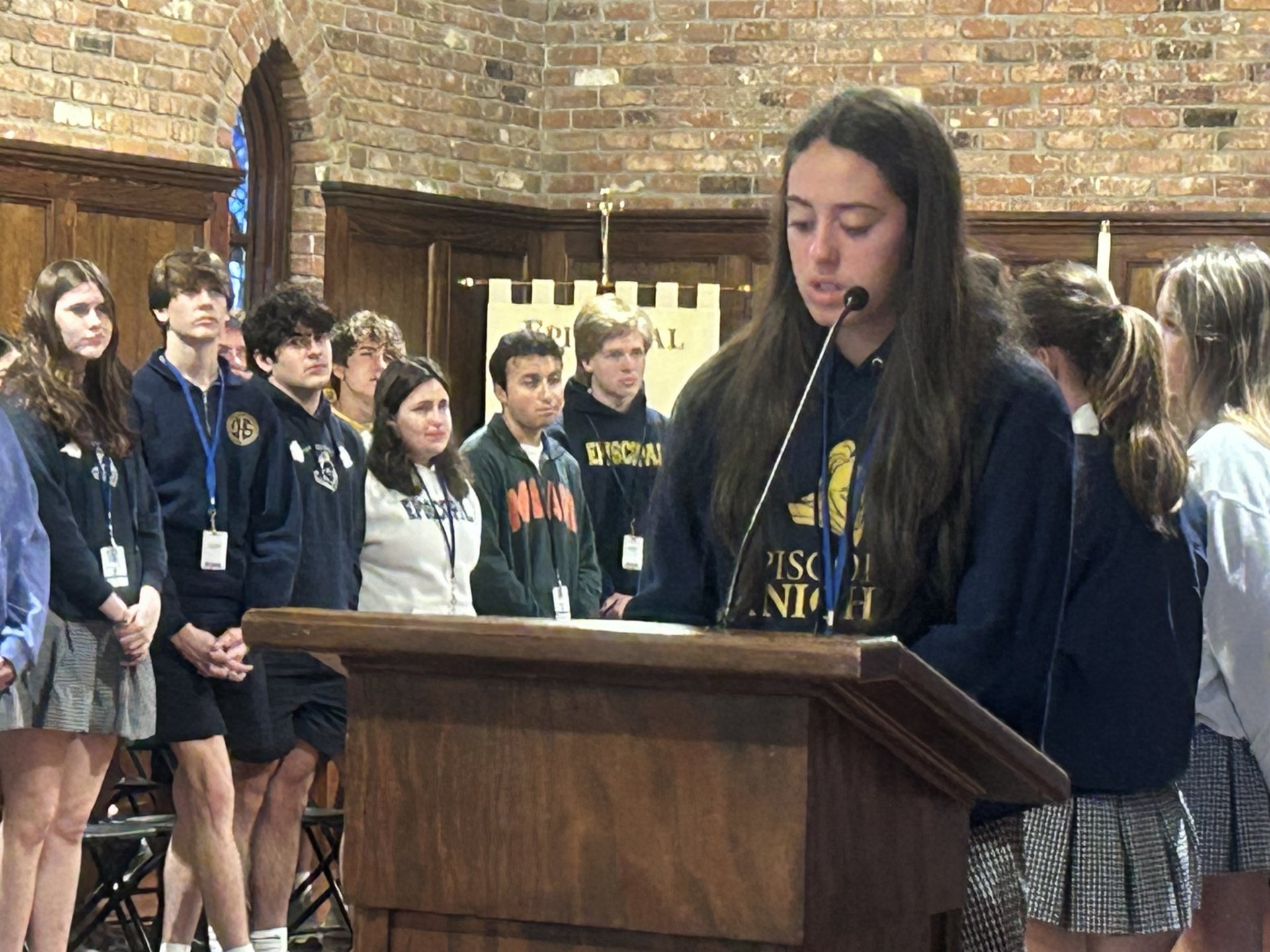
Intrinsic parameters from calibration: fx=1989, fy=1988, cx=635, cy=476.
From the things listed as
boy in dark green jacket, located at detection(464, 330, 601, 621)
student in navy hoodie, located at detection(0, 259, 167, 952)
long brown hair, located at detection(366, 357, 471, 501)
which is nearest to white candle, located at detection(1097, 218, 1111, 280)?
boy in dark green jacket, located at detection(464, 330, 601, 621)

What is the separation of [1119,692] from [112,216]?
5135 mm

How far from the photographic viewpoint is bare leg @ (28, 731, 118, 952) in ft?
13.4

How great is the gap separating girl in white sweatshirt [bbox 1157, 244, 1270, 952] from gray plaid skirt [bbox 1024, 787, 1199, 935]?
0.33 meters

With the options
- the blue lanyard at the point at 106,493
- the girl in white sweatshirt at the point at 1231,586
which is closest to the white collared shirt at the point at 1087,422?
the girl in white sweatshirt at the point at 1231,586

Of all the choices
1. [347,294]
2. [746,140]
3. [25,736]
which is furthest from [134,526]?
[746,140]

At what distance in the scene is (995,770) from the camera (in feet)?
4.92

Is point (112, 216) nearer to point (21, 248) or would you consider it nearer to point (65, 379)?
point (21, 248)

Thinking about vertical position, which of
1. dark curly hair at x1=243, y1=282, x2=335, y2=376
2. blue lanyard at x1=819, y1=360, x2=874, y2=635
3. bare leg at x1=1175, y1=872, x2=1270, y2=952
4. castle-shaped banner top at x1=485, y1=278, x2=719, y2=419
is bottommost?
bare leg at x1=1175, y1=872, x2=1270, y2=952

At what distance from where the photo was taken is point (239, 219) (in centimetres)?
794

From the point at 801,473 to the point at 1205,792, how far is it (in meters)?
1.40

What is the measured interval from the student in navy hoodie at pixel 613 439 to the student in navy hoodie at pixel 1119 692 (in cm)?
311

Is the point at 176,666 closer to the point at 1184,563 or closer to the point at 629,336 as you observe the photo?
the point at 629,336

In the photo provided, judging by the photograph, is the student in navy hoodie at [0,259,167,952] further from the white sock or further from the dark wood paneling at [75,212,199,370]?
the dark wood paneling at [75,212,199,370]

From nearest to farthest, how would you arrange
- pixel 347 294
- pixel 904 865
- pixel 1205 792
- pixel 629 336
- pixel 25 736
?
pixel 904 865
pixel 1205 792
pixel 25 736
pixel 629 336
pixel 347 294
